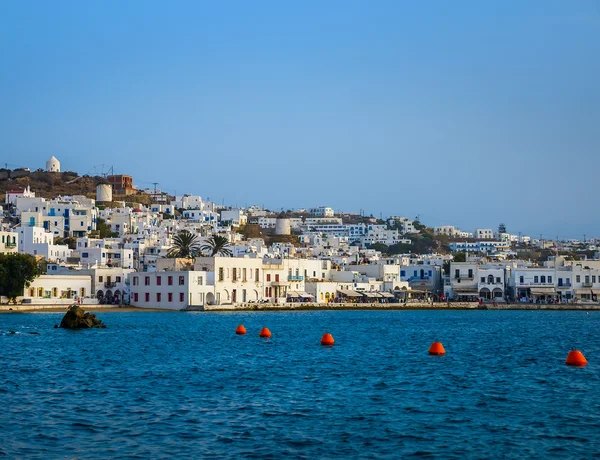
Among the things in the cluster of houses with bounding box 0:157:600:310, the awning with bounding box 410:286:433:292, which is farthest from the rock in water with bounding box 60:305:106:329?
the awning with bounding box 410:286:433:292

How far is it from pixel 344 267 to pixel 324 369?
85.0m

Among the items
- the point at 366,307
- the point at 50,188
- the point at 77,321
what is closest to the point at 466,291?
the point at 366,307

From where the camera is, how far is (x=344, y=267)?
120m

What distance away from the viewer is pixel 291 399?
26547 millimetres

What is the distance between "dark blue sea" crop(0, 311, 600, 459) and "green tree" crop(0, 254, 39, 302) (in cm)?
3098

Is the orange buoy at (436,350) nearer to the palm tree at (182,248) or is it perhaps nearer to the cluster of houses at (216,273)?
the cluster of houses at (216,273)

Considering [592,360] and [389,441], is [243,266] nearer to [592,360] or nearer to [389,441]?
[592,360]

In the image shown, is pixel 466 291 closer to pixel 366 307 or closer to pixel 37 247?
pixel 366 307

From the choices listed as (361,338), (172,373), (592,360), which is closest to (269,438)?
(172,373)

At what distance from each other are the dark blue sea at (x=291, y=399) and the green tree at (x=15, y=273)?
30984 mm

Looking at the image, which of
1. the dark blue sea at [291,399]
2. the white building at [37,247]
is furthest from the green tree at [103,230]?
the dark blue sea at [291,399]

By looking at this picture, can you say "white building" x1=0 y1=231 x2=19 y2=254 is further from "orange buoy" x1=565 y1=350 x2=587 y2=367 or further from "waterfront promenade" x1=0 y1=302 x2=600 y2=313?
"orange buoy" x1=565 y1=350 x2=587 y2=367

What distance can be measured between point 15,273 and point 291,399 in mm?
59203

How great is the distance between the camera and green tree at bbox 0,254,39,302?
79.6 metres
